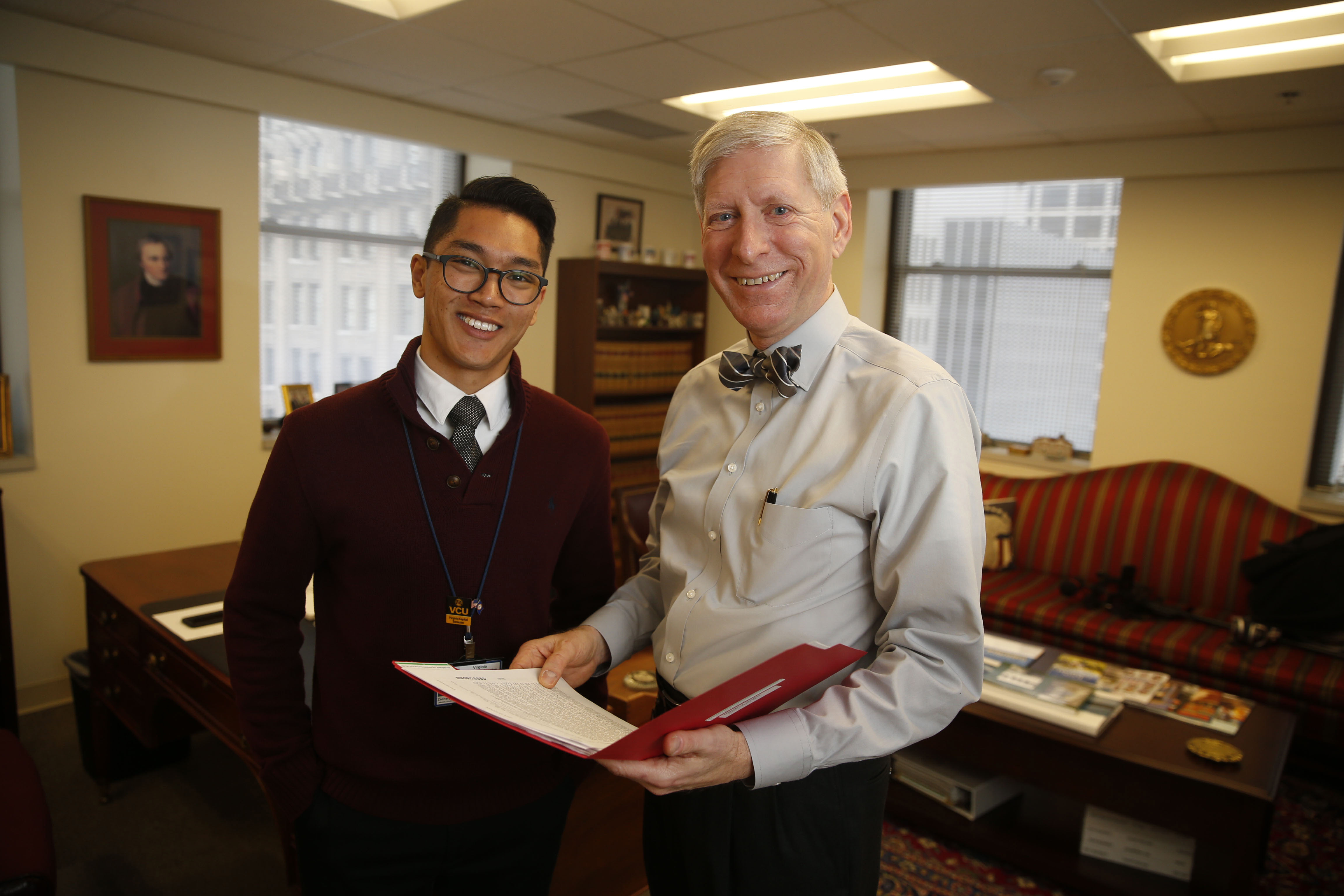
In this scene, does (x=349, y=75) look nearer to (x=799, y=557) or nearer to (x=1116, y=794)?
(x=799, y=557)

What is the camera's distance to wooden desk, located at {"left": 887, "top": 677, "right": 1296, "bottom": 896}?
234 centimetres

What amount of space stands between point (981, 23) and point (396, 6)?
7.13ft

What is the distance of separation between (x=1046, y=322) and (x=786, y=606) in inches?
197

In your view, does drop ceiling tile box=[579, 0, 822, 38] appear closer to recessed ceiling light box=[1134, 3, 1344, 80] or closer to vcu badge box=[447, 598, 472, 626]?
recessed ceiling light box=[1134, 3, 1344, 80]

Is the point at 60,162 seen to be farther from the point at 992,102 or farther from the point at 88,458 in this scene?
the point at 992,102

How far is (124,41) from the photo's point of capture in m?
3.56

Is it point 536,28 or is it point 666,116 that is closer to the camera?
point 536,28

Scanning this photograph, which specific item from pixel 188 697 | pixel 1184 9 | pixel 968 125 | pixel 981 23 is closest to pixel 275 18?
pixel 188 697

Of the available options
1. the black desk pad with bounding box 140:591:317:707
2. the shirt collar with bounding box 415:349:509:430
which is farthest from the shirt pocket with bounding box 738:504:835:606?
the black desk pad with bounding box 140:591:317:707

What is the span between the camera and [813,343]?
1260 millimetres

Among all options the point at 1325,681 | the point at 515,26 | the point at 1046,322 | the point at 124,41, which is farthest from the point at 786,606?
the point at 1046,322

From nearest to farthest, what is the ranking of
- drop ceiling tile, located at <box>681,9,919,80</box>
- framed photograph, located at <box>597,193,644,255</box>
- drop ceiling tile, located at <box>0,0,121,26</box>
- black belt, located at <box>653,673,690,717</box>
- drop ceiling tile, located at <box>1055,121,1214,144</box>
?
black belt, located at <box>653,673,690,717</box> < drop ceiling tile, located at <box>681,9,919,80</box> < drop ceiling tile, located at <box>0,0,121,26</box> < drop ceiling tile, located at <box>1055,121,1214,144</box> < framed photograph, located at <box>597,193,644,255</box>

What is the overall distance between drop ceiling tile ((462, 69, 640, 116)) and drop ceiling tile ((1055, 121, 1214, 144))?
2460mm

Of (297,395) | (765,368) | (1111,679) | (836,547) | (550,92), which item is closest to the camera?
(836,547)
